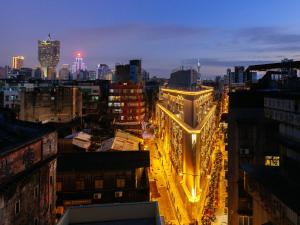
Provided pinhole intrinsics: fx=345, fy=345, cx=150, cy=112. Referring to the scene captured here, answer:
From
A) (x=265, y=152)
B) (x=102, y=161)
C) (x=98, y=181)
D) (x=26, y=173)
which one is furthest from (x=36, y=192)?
(x=265, y=152)

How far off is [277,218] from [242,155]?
23.6 feet

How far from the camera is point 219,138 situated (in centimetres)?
6775

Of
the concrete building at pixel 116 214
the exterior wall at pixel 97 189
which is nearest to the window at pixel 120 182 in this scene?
the exterior wall at pixel 97 189

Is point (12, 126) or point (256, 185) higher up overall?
point (12, 126)

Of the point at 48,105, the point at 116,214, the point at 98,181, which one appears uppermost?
the point at 48,105

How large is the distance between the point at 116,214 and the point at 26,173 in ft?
15.5

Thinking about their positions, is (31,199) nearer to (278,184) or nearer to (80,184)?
(80,184)

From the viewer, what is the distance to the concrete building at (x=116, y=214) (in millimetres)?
11961

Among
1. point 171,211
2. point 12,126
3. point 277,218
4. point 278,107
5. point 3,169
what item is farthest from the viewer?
point 171,211

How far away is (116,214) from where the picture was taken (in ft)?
40.3

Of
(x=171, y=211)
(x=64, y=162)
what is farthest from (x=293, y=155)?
(x=171, y=211)

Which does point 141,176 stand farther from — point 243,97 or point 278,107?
point 278,107

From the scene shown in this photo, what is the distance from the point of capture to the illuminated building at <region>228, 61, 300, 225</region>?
40.4ft

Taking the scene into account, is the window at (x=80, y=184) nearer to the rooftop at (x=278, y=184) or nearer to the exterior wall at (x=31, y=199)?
the exterior wall at (x=31, y=199)
